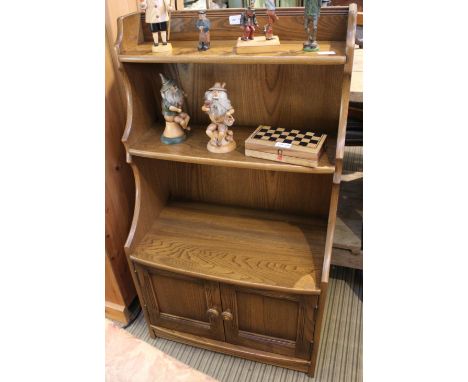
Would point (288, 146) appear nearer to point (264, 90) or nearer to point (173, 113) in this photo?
point (264, 90)

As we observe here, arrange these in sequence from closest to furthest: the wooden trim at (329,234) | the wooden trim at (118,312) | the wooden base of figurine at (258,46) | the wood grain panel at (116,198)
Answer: the wooden base of figurine at (258,46) → the wooden trim at (329,234) → the wood grain panel at (116,198) → the wooden trim at (118,312)

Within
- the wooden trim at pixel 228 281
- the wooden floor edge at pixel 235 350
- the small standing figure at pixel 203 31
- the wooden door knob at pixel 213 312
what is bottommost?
the wooden floor edge at pixel 235 350

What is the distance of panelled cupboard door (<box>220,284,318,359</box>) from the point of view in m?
1.34

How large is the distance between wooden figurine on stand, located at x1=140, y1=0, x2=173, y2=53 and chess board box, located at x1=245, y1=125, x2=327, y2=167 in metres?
0.44

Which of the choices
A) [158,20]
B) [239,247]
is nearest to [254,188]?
[239,247]

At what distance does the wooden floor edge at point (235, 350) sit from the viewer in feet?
4.93

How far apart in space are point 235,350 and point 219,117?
3.31 feet

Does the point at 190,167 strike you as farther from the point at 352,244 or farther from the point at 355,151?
the point at 355,151

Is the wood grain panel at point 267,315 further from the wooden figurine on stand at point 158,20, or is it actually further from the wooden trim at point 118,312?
the wooden figurine on stand at point 158,20

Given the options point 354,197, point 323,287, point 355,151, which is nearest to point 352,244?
point 354,197

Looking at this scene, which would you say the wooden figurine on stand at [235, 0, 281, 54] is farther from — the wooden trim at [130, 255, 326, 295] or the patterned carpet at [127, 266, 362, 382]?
the patterned carpet at [127, 266, 362, 382]

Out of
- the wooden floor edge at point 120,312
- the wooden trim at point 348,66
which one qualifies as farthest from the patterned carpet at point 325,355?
the wooden trim at point 348,66

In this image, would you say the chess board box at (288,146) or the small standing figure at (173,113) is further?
the small standing figure at (173,113)

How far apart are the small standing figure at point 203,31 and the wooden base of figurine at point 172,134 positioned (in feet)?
1.02
